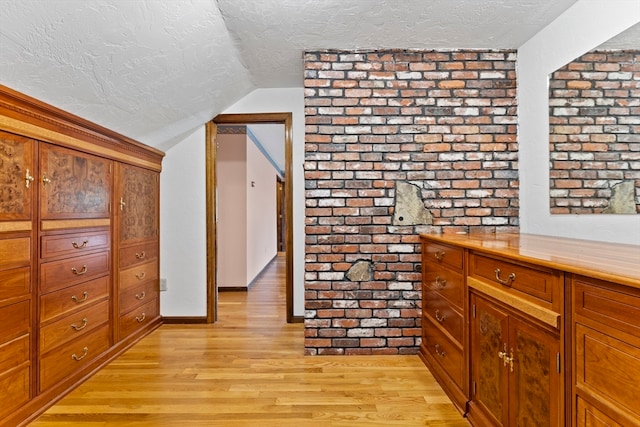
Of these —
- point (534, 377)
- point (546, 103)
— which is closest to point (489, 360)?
point (534, 377)

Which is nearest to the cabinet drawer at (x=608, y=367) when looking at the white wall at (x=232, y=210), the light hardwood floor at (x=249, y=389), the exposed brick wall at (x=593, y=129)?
the light hardwood floor at (x=249, y=389)

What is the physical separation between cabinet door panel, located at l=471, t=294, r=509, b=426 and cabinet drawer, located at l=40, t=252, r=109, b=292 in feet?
7.09

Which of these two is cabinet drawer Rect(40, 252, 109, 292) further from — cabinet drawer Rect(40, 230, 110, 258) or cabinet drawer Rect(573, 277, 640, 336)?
cabinet drawer Rect(573, 277, 640, 336)

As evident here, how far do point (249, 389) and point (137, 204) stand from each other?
1680 mm

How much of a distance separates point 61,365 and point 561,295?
2382mm

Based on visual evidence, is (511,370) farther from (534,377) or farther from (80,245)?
(80,245)

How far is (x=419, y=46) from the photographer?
233 centimetres

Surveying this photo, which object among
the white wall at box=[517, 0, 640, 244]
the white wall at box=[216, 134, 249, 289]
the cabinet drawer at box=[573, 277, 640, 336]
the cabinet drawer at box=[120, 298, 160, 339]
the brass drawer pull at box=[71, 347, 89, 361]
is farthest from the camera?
the white wall at box=[216, 134, 249, 289]

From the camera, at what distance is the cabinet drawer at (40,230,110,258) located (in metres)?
1.77

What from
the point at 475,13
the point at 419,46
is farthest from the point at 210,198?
the point at 475,13

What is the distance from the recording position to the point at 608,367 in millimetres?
893

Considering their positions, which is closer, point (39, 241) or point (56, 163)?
point (39, 241)

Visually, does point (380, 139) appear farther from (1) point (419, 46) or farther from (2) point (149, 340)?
(2) point (149, 340)

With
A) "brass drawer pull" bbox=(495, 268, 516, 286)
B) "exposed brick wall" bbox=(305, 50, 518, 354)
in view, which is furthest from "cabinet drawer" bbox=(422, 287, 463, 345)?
"brass drawer pull" bbox=(495, 268, 516, 286)
